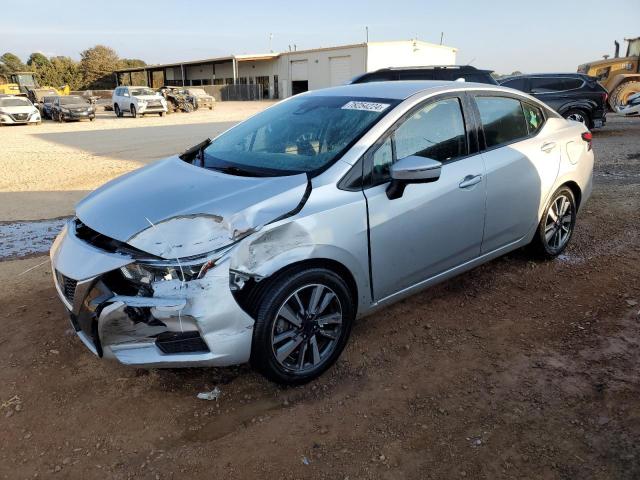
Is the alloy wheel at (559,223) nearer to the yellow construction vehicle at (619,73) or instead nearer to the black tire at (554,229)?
the black tire at (554,229)

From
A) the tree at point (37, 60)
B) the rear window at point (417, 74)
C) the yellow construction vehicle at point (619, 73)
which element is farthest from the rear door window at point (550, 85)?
the tree at point (37, 60)

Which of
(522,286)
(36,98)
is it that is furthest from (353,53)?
(522,286)

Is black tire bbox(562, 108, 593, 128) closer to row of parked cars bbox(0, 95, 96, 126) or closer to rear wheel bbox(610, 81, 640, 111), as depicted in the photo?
rear wheel bbox(610, 81, 640, 111)

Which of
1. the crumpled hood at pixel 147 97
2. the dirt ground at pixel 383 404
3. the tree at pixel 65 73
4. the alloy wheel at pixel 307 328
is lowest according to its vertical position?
the dirt ground at pixel 383 404

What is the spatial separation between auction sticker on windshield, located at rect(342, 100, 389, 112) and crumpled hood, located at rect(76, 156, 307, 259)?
32.4 inches

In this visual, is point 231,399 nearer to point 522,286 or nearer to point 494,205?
point 494,205

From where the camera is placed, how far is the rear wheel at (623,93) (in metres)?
18.0

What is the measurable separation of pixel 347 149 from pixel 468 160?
1.06m

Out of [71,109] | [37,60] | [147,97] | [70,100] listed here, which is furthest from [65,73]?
[71,109]

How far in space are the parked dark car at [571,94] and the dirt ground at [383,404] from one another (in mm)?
10630

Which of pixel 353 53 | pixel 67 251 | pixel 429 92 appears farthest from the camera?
pixel 353 53

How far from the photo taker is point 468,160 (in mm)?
3625

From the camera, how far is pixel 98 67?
73875 mm

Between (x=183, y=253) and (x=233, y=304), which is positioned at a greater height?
(x=183, y=253)
